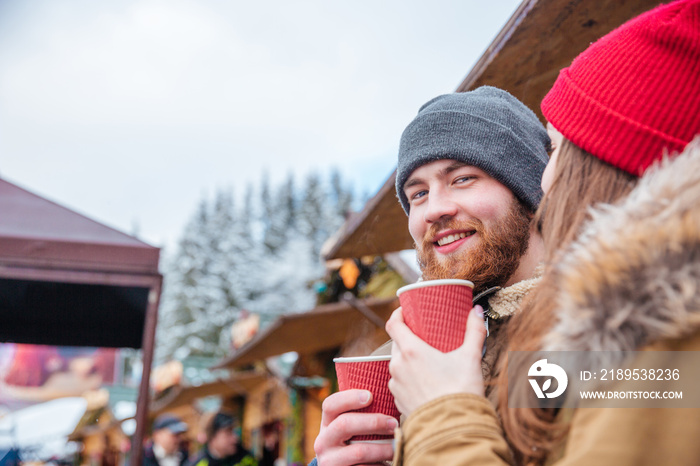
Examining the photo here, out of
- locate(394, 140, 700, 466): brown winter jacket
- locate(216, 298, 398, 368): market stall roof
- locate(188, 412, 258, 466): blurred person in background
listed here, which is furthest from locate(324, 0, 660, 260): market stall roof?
locate(188, 412, 258, 466): blurred person in background

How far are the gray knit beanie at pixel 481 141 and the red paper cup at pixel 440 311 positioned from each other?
29.1 inches

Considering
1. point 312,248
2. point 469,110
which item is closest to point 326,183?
point 312,248

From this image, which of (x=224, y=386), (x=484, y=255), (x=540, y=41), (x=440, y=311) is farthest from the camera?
(x=224, y=386)

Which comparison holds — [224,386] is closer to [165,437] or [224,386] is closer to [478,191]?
[165,437]

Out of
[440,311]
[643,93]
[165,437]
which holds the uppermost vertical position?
[643,93]

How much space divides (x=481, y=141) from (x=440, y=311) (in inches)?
34.6

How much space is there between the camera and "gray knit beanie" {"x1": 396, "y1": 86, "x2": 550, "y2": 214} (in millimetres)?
1844

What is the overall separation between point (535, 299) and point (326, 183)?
53.5 metres

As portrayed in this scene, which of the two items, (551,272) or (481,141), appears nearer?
(551,272)

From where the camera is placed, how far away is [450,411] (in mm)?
1026

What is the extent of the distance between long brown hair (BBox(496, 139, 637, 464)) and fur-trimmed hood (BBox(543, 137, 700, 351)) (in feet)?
0.28

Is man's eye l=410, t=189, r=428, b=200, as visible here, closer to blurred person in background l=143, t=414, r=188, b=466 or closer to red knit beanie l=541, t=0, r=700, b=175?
red knit beanie l=541, t=0, r=700, b=175

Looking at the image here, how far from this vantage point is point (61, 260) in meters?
3.82

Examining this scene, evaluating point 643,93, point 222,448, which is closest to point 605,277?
point 643,93
